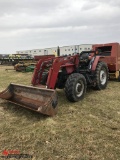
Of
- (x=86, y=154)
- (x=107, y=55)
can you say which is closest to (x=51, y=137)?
(x=86, y=154)

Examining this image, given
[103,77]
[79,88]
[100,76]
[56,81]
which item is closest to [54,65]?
[56,81]

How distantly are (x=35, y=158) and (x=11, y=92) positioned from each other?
3.51 meters

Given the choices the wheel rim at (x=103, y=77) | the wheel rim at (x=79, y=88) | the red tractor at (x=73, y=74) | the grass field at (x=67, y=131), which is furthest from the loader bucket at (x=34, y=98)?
the wheel rim at (x=103, y=77)

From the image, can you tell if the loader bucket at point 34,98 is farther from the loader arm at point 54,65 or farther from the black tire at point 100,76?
the black tire at point 100,76

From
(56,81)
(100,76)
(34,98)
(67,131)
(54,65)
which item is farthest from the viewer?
(100,76)

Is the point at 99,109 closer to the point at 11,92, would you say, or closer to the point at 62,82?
the point at 62,82

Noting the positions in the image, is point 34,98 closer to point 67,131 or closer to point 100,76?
point 67,131

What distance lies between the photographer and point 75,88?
19.7 feet

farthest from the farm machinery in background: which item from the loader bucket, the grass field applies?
the grass field

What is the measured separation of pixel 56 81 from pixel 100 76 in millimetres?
1941

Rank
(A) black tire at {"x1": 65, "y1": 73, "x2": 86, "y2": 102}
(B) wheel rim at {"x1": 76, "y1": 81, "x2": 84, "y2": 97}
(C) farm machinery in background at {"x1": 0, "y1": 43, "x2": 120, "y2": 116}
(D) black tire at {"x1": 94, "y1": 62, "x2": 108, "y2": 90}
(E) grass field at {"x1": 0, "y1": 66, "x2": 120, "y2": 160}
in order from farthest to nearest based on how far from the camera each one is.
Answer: (D) black tire at {"x1": 94, "y1": 62, "x2": 108, "y2": 90}
(B) wheel rim at {"x1": 76, "y1": 81, "x2": 84, "y2": 97}
(A) black tire at {"x1": 65, "y1": 73, "x2": 86, "y2": 102}
(C) farm machinery in background at {"x1": 0, "y1": 43, "x2": 120, "y2": 116}
(E) grass field at {"x1": 0, "y1": 66, "x2": 120, "y2": 160}

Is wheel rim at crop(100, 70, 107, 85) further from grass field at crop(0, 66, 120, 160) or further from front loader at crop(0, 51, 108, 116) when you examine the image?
grass field at crop(0, 66, 120, 160)

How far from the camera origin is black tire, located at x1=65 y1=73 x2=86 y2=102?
5961mm

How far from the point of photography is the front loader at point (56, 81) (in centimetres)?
542
